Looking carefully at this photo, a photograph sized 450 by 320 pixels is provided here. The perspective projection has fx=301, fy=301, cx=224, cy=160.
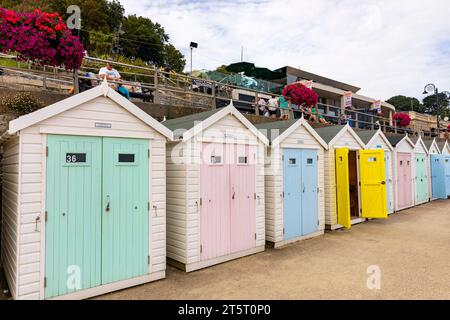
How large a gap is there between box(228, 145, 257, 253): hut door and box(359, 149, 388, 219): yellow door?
5.04 m

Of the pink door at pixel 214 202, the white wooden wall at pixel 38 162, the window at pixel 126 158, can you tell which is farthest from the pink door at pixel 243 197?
the white wooden wall at pixel 38 162

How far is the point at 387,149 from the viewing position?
40.8ft

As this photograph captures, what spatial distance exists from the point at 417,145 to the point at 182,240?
1371cm

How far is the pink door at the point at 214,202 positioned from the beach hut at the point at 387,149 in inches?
292

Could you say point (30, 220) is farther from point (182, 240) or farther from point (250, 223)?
point (250, 223)

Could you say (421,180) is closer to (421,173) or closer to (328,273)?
(421,173)

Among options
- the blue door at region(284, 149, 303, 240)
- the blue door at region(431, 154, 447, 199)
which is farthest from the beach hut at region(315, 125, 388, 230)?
the blue door at region(431, 154, 447, 199)

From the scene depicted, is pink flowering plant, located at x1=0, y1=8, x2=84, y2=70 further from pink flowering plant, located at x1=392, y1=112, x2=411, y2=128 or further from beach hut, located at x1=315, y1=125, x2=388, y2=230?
pink flowering plant, located at x1=392, y1=112, x2=411, y2=128

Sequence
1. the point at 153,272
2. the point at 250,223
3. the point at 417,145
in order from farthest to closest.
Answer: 1. the point at 417,145
2. the point at 250,223
3. the point at 153,272

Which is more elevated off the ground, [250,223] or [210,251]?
[250,223]

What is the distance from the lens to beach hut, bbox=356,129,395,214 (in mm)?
11713
